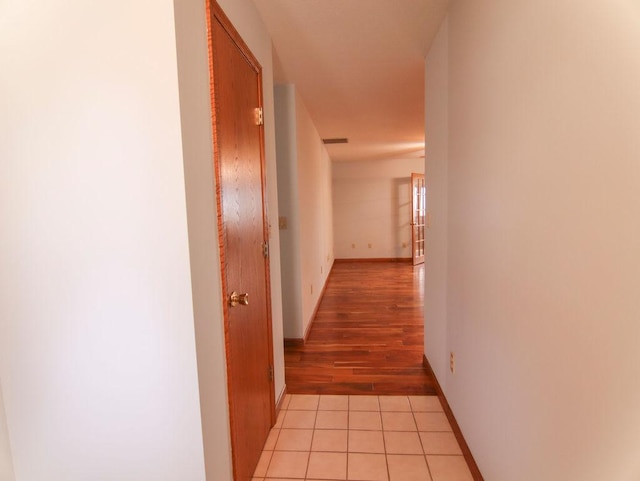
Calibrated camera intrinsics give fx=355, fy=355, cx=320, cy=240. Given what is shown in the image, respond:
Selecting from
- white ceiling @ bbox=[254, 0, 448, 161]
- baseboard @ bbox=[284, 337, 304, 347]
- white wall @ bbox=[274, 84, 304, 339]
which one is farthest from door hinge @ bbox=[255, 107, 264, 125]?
baseboard @ bbox=[284, 337, 304, 347]

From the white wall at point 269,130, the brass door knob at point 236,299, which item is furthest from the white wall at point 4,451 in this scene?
the white wall at point 269,130

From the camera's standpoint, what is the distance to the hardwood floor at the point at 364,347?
2.60 m

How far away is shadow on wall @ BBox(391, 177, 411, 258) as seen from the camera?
25.9 feet

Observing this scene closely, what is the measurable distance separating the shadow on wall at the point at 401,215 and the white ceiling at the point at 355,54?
Answer: 11.3 ft

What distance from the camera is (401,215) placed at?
26.1 feet

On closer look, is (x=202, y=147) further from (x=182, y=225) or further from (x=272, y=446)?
(x=272, y=446)

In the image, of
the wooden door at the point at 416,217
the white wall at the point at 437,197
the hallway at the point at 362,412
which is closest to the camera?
the hallway at the point at 362,412

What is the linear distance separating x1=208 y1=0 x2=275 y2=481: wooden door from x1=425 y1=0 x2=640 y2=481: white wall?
1045 mm

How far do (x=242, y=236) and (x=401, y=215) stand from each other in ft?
22.1

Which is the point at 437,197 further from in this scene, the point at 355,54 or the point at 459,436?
the point at 459,436

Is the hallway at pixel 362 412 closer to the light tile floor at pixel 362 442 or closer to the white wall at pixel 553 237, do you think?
the light tile floor at pixel 362 442

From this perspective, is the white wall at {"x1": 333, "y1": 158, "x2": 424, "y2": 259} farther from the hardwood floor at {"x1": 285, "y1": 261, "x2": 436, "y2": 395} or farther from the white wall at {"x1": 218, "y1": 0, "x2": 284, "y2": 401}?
the white wall at {"x1": 218, "y1": 0, "x2": 284, "y2": 401}

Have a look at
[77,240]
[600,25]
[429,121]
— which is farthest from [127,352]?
[429,121]

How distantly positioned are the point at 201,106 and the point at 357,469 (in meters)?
1.78
